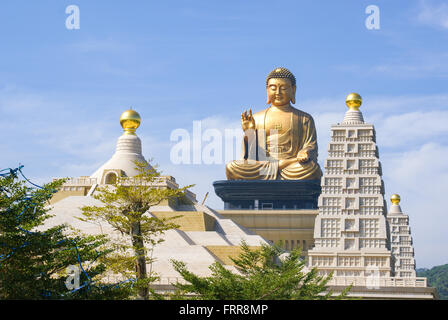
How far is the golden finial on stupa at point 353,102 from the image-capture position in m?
52.7

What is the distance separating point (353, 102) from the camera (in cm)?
5272

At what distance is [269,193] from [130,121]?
40.2 ft

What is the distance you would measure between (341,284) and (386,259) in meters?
8.01

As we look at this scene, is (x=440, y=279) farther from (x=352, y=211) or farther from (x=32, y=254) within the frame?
(x=32, y=254)

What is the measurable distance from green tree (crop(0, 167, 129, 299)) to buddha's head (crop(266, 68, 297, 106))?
140ft

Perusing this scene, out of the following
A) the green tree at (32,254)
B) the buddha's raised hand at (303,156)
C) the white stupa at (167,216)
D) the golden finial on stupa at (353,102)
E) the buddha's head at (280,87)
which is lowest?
the green tree at (32,254)

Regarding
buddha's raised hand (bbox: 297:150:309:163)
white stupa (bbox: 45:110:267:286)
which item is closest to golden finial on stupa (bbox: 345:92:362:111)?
buddha's raised hand (bbox: 297:150:309:163)

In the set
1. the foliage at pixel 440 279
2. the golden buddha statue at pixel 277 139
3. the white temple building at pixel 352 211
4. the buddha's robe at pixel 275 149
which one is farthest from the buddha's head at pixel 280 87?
the foliage at pixel 440 279

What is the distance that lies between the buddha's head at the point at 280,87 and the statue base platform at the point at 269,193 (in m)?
7.12

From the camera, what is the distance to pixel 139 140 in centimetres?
5916

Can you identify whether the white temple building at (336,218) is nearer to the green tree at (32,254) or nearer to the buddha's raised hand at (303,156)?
the buddha's raised hand at (303,156)
